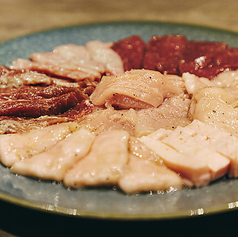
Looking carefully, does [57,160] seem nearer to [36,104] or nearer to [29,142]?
[29,142]

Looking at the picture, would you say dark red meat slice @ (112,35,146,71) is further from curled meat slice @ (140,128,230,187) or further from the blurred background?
the blurred background

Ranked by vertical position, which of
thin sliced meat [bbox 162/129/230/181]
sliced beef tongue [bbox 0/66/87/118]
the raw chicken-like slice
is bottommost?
the raw chicken-like slice

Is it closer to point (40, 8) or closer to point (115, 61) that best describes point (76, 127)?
point (115, 61)

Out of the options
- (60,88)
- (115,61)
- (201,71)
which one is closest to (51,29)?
(115,61)

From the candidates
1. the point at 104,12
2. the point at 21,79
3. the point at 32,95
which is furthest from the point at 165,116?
the point at 104,12

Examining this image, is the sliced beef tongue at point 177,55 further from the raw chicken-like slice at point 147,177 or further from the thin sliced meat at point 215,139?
the raw chicken-like slice at point 147,177

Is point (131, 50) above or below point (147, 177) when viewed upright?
above

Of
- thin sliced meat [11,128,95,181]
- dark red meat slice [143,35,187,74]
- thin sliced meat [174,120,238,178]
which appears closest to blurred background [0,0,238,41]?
dark red meat slice [143,35,187,74]
